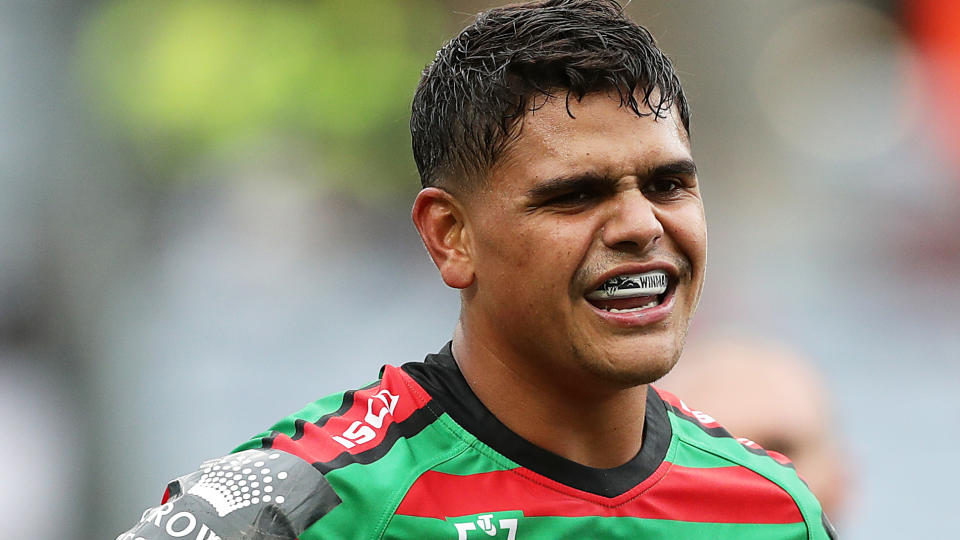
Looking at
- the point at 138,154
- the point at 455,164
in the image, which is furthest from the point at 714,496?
the point at 138,154

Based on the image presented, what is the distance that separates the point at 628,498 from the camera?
10.3 ft

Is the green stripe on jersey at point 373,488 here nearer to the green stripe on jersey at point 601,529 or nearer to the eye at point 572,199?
the green stripe on jersey at point 601,529

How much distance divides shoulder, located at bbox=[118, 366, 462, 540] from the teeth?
21.4 inches

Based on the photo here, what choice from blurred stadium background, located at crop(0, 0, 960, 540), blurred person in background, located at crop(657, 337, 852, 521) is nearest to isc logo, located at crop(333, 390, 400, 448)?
blurred person in background, located at crop(657, 337, 852, 521)

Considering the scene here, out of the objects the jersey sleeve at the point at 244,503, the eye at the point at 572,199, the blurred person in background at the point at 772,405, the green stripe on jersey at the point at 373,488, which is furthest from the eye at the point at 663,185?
the blurred person in background at the point at 772,405

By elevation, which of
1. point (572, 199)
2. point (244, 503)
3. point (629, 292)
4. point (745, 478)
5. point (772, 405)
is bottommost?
point (772, 405)

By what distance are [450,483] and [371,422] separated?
0.88ft

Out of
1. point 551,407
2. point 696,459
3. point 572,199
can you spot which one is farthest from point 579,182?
point 696,459

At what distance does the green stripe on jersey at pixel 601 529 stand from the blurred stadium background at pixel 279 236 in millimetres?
2263

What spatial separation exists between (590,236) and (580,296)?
0.14 meters

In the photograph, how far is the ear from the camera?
10.3ft

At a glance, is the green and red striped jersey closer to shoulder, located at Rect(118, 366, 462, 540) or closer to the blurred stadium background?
shoulder, located at Rect(118, 366, 462, 540)

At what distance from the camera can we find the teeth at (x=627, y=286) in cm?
291

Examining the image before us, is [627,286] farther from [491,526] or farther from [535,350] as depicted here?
[491,526]
